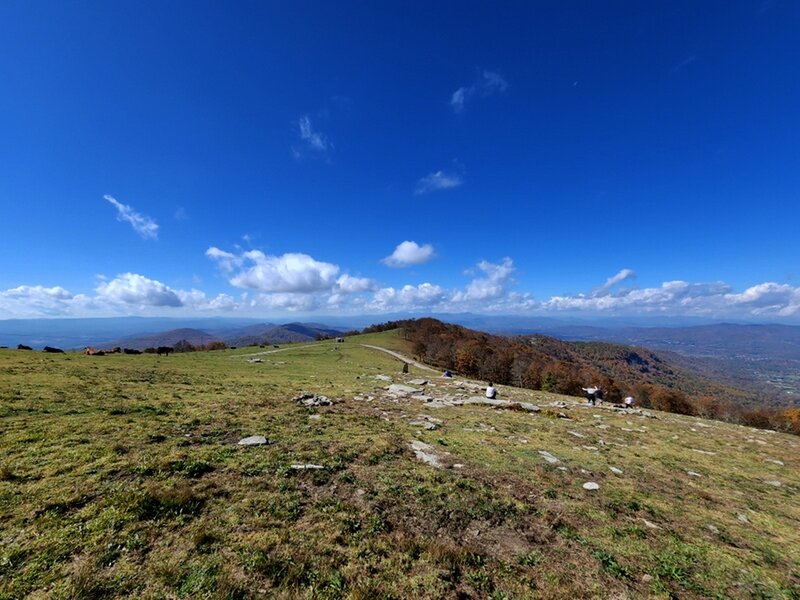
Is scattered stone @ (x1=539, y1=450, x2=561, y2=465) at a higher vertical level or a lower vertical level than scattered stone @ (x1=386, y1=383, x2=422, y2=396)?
lower

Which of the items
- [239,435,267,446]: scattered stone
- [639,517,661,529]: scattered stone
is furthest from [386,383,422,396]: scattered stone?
[639,517,661,529]: scattered stone

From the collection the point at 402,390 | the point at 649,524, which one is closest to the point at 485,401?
the point at 402,390

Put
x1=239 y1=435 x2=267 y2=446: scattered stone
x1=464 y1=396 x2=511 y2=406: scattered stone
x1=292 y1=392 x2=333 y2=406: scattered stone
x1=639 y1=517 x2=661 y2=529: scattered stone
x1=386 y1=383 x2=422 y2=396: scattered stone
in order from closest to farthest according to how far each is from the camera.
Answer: x1=639 y1=517 x2=661 y2=529: scattered stone
x1=239 y1=435 x2=267 y2=446: scattered stone
x1=292 y1=392 x2=333 y2=406: scattered stone
x1=464 y1=396 x2=511 y2=406: scattered stone
x1=386 y1=383 x2=422 y2=396: scattered stone

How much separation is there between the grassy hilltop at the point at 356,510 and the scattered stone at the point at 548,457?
0.11 meters

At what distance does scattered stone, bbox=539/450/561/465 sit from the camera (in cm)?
1352

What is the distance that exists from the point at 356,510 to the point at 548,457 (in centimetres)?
940

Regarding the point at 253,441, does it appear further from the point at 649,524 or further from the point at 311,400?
the point at 649,524

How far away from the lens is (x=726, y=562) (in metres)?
7.95

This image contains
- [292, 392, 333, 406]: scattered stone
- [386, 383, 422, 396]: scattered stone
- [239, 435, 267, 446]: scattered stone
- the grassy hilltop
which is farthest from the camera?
[386, 383, 422, 396]: scattered stone

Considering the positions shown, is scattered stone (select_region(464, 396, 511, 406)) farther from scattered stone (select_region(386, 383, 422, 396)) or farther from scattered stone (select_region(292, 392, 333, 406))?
scattered stone (select_region(292, 392, 333, 406))

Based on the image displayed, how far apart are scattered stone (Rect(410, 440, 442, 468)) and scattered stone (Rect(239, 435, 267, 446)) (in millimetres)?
5743

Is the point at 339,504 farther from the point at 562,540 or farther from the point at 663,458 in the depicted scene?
the point at 663,458

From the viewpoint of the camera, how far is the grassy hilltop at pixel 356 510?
598 cm

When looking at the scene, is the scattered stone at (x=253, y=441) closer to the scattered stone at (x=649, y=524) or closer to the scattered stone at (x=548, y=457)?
the scattered stone at (x=548, y=457)
